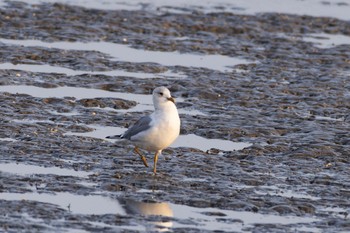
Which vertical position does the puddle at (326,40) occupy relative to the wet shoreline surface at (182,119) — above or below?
above

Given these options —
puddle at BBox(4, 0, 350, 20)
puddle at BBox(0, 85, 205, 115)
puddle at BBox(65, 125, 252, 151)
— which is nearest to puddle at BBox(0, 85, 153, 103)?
puddle at BBox(0, 85, 205, 115)

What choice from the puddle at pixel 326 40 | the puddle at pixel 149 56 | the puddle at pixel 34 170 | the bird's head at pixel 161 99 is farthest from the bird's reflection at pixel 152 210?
the puddle at pixel 326 40

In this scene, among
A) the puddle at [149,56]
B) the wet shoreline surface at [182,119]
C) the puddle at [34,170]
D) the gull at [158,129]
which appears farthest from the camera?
the puddle at [149,56]

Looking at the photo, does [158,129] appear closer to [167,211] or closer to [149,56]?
[167,211]

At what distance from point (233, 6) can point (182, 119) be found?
46.5ft

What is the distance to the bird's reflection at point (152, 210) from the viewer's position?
11250 mm

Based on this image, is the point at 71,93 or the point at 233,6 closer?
the point at 71,93

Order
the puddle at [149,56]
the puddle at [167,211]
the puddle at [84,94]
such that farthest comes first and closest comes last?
1. the puddle at [149,56]
2. the puddle at [84,94]
3. the puddle at [167,211]

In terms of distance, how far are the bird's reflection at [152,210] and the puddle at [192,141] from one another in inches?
130

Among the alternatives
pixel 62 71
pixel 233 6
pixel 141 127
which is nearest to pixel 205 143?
pixel 141 127

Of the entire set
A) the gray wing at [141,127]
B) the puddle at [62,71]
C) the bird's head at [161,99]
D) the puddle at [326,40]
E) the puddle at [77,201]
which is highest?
the bird's head at [161,99]

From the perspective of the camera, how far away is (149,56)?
2255 cm

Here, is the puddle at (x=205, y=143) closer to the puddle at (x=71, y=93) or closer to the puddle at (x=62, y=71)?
the puddle at (x=71, y=93)

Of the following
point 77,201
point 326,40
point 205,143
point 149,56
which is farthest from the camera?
point 326,40
